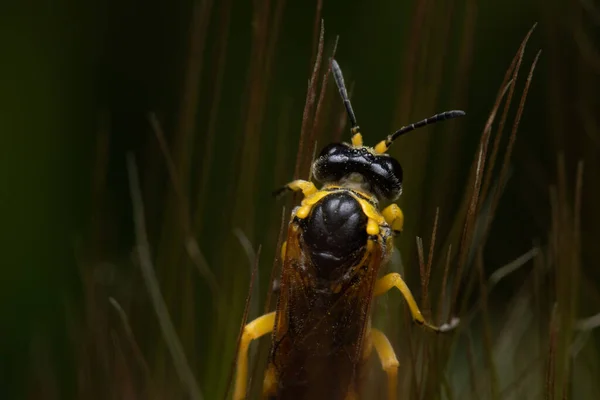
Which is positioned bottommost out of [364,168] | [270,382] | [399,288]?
[270,382]

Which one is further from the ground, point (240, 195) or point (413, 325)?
point (240, 195)

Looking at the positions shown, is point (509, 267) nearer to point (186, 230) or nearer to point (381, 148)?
point (381, 148)

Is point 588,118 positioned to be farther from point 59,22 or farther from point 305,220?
point 59,22

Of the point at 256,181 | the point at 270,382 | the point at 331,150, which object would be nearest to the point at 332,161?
the point at 331,150

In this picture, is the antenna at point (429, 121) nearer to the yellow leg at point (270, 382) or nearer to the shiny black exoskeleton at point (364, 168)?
the shiny black exoskeleton at point (364, 168)

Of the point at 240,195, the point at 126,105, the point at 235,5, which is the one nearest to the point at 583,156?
the point at 240,195

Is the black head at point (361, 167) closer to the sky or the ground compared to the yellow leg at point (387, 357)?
closer to the sky

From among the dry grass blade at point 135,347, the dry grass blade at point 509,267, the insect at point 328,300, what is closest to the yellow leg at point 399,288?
the insect at point 328,300

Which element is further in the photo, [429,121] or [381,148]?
[381,148]
